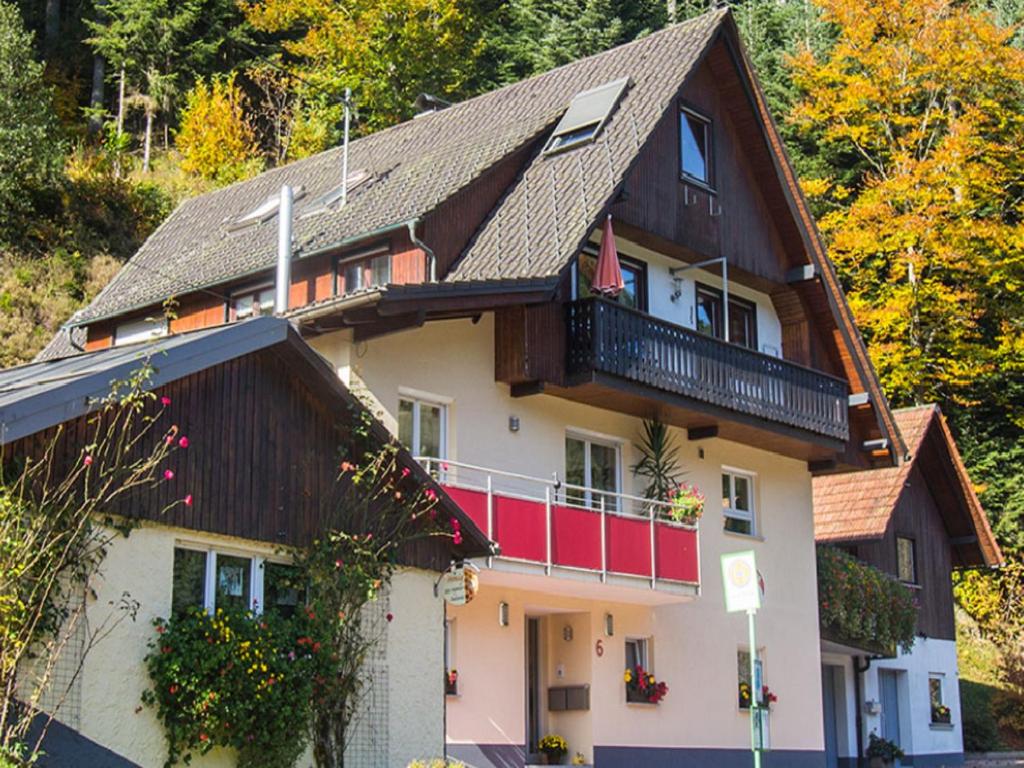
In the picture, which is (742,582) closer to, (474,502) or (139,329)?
(474,502)

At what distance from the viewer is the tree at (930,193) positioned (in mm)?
39938

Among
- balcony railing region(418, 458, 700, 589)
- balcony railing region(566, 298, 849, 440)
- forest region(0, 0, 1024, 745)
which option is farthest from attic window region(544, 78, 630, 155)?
forest region(0, 0, 1024, 745)

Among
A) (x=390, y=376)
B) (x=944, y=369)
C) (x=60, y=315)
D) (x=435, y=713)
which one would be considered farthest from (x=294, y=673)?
(x=944, y=369)

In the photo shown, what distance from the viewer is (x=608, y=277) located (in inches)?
923

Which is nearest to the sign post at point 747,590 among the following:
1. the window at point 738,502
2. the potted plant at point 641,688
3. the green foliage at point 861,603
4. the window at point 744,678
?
the potted plant at point 641,688

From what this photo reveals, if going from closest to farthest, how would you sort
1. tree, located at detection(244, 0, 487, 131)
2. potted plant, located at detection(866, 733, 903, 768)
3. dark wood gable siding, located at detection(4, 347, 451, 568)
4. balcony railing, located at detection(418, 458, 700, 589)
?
dark wood gable siding, located at detection(4, 347, 451, 568)
balcony railing, located at detection(418, 458, 700, 589)
potted plant, located at detection(866, 733, 903, 768)
tree, located at detection(244, 0, 487, 131)

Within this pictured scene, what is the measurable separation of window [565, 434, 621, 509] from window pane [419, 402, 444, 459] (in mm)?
2658

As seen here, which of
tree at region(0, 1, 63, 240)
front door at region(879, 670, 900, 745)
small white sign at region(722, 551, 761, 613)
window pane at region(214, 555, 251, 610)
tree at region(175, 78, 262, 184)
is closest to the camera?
window pane at region(214, 555, 251, 610)

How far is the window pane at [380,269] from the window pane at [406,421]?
187cm

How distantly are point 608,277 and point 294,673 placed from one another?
1072cm

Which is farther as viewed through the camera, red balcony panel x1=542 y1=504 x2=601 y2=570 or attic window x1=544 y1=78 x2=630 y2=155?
attic window x1=544 y1=78 x2=630 y2=155

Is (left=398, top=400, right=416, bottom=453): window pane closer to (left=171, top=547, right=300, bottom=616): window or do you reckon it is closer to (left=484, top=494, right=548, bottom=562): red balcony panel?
(left=484, top=494, right=548, bottom=562): red balcony panel

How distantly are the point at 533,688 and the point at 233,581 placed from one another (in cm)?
1029

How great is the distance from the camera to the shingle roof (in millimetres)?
22531
